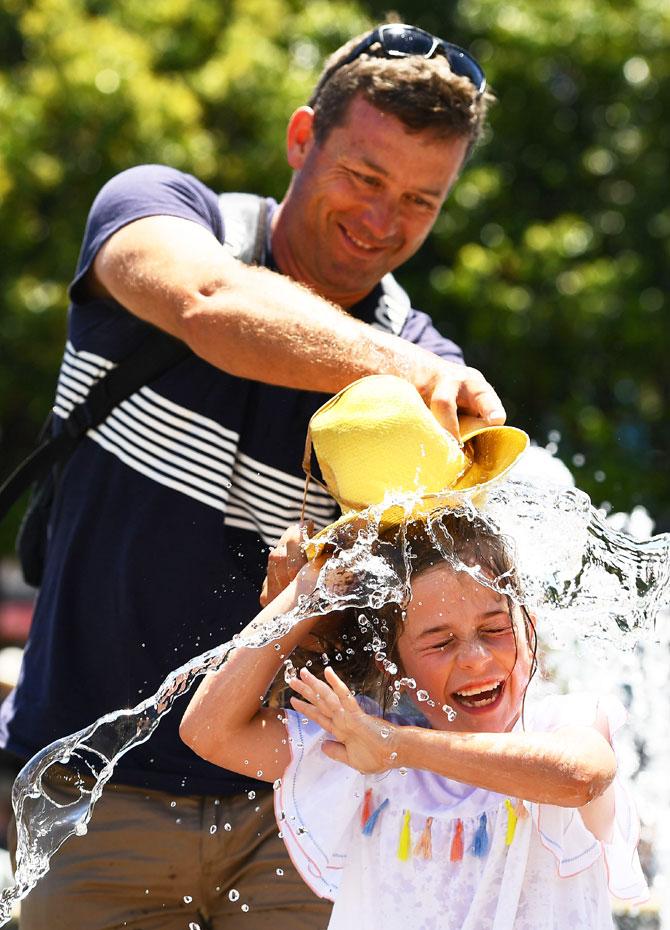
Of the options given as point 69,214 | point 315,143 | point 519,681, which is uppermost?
point 315,143

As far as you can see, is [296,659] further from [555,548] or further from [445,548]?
[555,548]

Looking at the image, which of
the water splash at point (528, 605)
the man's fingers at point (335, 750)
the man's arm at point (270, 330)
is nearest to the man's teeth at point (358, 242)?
the man's arm at point (270, 330)

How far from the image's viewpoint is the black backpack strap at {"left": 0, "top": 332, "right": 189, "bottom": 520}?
8.28 feet

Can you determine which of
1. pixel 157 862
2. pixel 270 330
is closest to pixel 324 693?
pixel 270 330

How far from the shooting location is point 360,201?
260 cm

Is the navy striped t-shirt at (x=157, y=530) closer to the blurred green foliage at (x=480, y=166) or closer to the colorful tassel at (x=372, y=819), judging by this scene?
the colorful tassel at (x=372, y=819)

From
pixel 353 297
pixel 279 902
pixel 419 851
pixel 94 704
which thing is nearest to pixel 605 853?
pixel 419 851

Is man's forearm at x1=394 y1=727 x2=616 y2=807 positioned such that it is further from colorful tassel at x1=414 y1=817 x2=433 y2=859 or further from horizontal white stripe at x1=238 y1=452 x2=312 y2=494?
horizontal white stripe at x1=238 y1=452 x2=312 y2=494

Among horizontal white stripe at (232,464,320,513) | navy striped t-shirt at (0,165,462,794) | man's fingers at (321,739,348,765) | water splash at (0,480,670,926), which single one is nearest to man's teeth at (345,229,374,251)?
navy striped t-shirt at (0,165,462,794)

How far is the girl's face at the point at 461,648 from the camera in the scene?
2.06 meters

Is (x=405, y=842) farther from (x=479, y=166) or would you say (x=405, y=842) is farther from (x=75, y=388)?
(x=479, y=166)

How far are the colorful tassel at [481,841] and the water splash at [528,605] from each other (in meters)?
0.30

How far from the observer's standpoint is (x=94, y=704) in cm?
247

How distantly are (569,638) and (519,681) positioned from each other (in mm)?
529
